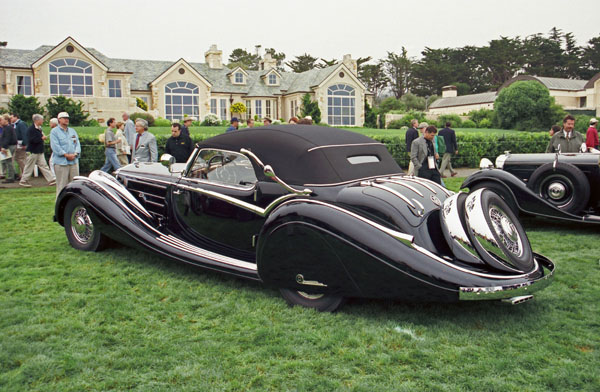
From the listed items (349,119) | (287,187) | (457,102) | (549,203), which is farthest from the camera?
(457,102)

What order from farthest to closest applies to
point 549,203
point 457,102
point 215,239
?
point 457,102, point 549,203, point 215,239

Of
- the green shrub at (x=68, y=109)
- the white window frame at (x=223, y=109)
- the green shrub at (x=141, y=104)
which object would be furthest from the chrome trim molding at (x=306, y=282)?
the white window frame at (x=223, y=109)

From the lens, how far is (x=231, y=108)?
4250 cm

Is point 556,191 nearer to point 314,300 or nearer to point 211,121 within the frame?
point 314,300

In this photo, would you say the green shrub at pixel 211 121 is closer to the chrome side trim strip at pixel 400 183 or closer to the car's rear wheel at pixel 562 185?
Answer: the car's rear wheel at pixel 562 185

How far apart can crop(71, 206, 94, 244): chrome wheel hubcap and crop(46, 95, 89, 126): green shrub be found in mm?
28213

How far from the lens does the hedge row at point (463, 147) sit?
15.8 meters

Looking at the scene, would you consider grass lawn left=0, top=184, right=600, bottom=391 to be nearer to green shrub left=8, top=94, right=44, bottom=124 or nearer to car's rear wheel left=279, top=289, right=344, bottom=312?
car's rear wheel left=279, top=289, right=344, bottom=312

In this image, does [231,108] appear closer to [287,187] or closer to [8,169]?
[8,169]

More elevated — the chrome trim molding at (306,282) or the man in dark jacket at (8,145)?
the man in dark jacket at (8,145)

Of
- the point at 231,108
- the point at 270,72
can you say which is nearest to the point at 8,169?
the point at 231,108

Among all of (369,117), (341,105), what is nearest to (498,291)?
(341,105)

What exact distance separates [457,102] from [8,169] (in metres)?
67.8

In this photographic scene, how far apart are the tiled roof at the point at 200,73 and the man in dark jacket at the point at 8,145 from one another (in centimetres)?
2561
